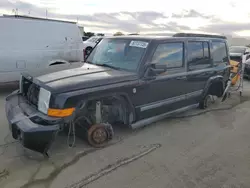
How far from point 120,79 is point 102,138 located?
0.97 m

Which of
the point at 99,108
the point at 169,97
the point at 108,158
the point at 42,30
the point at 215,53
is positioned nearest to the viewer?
the point at 108,158

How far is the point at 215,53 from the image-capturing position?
230 inches

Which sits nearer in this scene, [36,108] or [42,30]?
[36,108]

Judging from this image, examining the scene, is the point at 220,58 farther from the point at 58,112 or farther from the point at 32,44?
the point at 32,44

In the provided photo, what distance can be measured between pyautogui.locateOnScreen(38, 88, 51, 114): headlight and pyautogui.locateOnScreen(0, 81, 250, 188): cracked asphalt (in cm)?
71

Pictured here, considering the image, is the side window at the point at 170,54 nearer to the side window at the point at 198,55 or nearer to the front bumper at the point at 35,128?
the side window at the point at 198,55

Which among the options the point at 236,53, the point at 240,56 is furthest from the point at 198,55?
the point at 236,53

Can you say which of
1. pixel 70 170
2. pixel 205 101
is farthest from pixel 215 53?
pixel 70 170

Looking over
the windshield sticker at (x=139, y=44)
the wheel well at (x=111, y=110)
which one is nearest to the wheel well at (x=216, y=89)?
the windshield sticker at (x=139, y=44)

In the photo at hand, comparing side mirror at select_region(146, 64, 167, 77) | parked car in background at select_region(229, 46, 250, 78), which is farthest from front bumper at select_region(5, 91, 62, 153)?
parked car in background at select_region(229, 46, 250, 78)

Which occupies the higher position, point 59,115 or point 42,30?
point 42,30

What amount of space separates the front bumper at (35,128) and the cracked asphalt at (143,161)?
34cm

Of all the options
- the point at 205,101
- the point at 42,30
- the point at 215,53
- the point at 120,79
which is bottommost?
the point at 205,101

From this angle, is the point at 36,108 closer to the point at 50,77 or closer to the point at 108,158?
the point at 50,77
